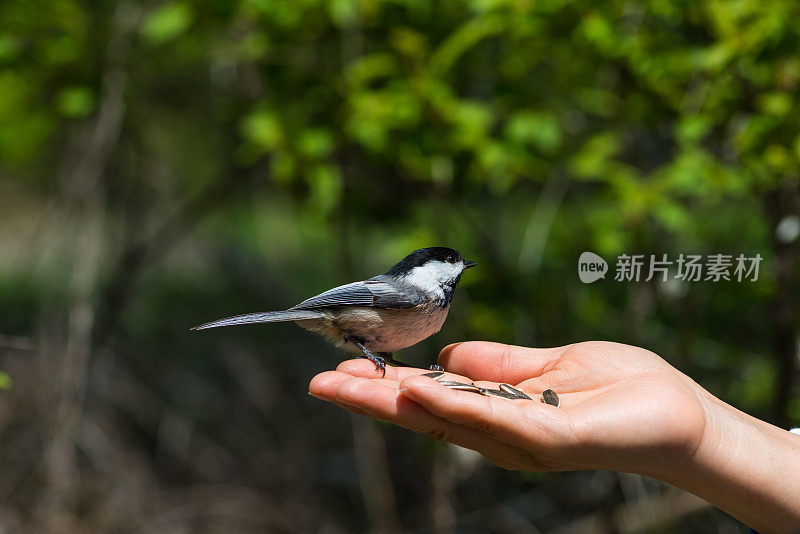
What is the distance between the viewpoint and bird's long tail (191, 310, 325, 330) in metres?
1.54

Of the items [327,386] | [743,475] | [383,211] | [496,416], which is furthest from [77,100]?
[743,475]

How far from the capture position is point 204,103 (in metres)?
4.49

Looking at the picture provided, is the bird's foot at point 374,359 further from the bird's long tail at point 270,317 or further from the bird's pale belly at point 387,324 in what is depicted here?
the bird's long tail at point 270,317

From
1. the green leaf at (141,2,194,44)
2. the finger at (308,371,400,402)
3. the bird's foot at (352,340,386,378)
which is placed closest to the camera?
the finger at (308,371,400,402)

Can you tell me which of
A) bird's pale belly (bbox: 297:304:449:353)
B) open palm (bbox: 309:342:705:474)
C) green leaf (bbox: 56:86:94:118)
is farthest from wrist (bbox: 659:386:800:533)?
green leaf (bbox: 56:86:94:118)

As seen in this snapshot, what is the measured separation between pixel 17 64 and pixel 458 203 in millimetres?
1700

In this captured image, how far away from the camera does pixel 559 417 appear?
1.36m

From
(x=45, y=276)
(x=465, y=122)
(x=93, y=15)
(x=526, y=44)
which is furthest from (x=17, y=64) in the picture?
(x=526, y=44)

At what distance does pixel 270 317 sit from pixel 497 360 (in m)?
0.66

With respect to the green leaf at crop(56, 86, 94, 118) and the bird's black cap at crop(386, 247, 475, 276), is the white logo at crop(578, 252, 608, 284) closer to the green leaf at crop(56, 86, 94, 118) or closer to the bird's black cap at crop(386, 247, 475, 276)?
the bird's black cap at crop(386, 247, 475, 276)

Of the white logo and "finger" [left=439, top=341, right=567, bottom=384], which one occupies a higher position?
the white logo

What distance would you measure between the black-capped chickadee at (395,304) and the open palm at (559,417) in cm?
16

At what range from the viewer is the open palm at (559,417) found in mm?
1339

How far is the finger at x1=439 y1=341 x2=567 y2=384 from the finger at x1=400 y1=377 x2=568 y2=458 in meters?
0.53
